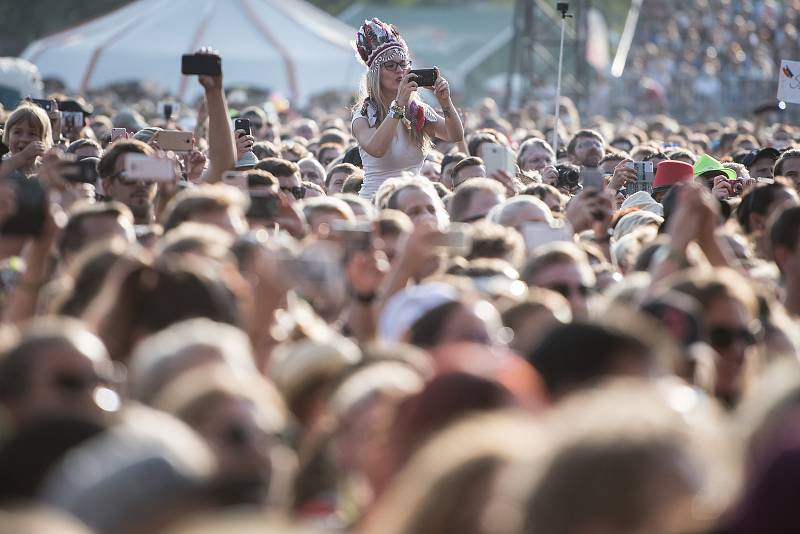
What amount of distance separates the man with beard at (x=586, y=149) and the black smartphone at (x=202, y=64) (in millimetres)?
5166

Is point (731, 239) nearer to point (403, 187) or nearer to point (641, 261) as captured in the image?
point (641, 261)

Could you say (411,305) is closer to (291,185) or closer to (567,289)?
(567,289)

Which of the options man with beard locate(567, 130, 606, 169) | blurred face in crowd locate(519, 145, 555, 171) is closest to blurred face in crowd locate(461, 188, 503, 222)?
blurred face in crowd locate(519, 145, 555, 171)

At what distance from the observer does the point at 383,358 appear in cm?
443

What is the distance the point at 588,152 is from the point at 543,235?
19.8 ft

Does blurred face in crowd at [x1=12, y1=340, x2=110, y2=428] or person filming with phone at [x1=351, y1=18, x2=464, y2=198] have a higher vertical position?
person filming with phone at [x1=351, y1=18, x2=464, y2=198]

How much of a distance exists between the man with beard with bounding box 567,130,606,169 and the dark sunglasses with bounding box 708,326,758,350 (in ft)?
24.6

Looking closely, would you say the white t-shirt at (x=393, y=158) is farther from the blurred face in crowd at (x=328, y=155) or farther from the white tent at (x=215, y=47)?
the white tent at (x=215, y=47)

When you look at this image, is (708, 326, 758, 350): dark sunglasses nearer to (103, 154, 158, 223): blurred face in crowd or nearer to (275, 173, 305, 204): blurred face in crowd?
(103, 154, 158, 223): blurred face in crowd

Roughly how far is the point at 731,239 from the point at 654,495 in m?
4.90

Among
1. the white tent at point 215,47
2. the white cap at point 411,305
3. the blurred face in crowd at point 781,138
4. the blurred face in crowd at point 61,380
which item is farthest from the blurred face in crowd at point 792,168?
the white tent at point 215,47

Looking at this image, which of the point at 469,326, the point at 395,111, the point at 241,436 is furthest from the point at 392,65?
the point at 241,436

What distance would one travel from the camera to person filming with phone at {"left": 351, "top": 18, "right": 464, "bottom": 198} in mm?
9547

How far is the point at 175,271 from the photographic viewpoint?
16.5 ft
